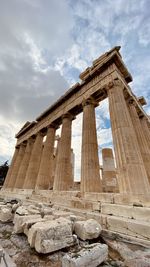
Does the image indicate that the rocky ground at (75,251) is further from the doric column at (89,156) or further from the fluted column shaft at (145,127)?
the fluted column shaft at (145,127)

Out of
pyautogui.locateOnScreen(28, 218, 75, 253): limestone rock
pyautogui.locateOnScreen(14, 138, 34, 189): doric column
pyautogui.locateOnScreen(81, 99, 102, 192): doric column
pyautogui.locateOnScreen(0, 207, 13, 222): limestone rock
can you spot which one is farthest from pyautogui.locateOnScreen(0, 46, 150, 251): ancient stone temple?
pyautogui.locateOnScreen(0, 207, 13, 222): limestone rock

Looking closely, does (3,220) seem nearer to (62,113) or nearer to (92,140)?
(92,140)

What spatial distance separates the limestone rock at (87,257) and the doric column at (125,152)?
432 cm

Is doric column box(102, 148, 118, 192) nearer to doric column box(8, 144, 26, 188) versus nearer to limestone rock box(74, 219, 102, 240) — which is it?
doric column box(8, 144, 26, 188)

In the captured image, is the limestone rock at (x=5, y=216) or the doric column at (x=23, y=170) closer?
the limestone rock at (x=5, y=216)

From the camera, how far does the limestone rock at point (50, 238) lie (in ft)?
8.66

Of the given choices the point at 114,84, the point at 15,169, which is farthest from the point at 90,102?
the point at 15,169

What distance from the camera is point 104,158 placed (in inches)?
658

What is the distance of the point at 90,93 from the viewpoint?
11.5 meters

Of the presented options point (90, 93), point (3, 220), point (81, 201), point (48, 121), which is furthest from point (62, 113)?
point (3, 220)

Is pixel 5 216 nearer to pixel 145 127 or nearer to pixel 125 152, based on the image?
pixel 125 152

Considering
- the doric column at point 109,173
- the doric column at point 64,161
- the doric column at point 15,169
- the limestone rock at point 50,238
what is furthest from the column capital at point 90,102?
the doric column at point 15,169

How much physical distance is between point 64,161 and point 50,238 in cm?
889


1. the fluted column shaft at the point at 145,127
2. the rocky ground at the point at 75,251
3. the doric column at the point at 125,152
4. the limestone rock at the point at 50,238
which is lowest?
the rocky ground at the point at 75,251
